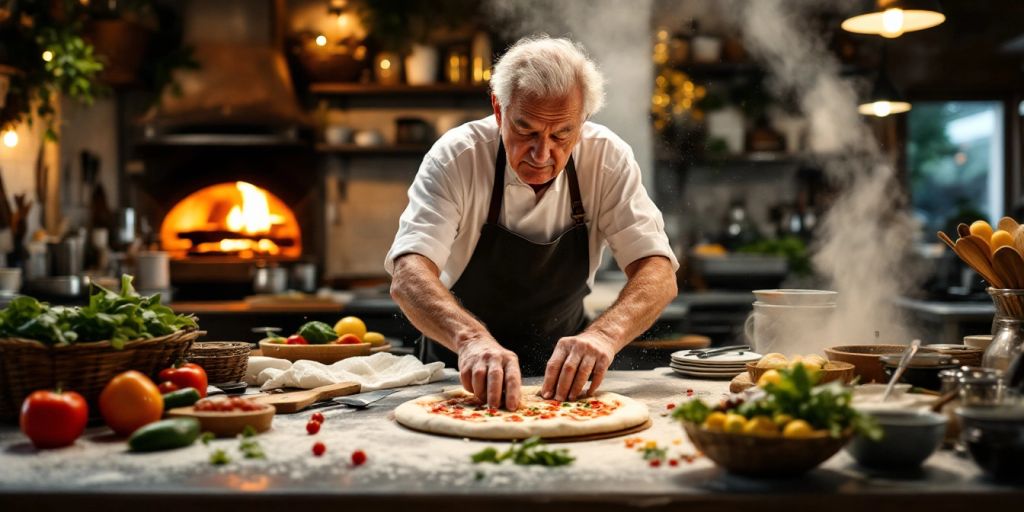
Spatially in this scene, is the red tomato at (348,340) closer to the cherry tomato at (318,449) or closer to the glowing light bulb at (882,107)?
the cherry tomato at (318,449)

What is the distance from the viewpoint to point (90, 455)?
1710 mm

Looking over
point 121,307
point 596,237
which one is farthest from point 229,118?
point 121,307

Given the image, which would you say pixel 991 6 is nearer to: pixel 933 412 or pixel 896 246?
pixel 896 246

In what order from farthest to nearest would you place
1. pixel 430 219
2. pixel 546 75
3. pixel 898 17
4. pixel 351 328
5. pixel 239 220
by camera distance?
pixel 239 220 < pixel 898 17 < pixel 351 328 < pixel 430 219 < pixel 546 75

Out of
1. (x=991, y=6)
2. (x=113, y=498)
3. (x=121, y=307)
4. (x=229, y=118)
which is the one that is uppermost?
(x=991, y=6)

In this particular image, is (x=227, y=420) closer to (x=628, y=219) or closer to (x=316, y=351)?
(x=316, y=351)

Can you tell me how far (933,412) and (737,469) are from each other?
1.29 ft

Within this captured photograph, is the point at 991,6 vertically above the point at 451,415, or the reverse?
the point at 991,6

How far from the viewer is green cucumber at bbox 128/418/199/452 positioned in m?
1.70

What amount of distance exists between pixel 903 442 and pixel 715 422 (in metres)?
0.30

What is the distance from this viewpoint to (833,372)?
2.06m

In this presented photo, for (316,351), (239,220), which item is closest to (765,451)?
(316,351)

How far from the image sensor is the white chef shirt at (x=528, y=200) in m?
2.76

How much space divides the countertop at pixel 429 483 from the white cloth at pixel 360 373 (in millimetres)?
515
